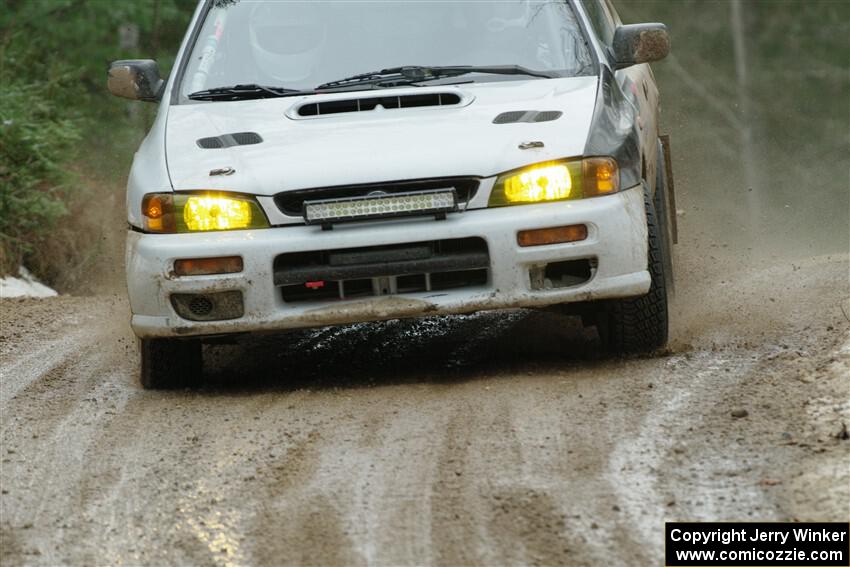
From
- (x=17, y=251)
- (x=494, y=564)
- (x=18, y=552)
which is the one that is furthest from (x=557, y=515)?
(x=17, y=251)

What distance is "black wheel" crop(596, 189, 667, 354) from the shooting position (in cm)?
656

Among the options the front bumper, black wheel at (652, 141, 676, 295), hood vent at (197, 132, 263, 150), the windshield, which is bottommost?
black wheel at (652, 141, 676, 295)

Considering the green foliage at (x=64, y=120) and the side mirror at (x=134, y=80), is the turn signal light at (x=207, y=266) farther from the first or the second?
the green foliage at (x=64, y=120)

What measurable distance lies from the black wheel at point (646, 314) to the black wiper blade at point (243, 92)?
1680 millimetres

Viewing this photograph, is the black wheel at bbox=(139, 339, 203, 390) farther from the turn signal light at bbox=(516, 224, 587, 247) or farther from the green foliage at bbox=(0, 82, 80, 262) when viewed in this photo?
the green foliage at bbox=(0, 82, 80, 262)

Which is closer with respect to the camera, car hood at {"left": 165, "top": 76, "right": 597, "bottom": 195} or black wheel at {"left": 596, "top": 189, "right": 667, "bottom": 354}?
car hood at {"left": 165, "top": 76, "right": 597, "bottom": 195}

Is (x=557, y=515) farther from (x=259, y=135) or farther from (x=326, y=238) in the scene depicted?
(x=259, y=135)

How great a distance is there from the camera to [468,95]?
6.78 m

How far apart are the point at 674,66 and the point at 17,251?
922 inches

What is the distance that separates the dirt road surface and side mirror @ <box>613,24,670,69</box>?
1.31 metres

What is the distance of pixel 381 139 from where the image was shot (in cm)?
641

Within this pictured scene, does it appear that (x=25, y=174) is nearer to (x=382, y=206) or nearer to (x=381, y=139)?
(x=381, y=139)

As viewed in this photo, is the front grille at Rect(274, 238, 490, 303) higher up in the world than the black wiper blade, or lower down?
lower down

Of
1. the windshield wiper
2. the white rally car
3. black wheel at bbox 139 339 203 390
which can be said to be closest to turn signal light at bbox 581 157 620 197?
the white rally car
